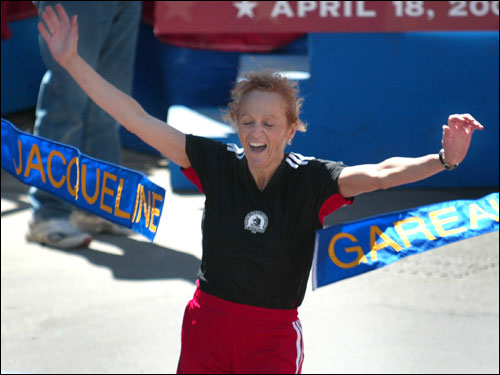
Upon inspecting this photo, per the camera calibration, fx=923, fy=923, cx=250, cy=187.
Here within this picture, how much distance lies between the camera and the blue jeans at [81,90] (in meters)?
4.99

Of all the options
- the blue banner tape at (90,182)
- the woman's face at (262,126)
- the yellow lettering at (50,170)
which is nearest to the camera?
the woman's face at (262,126)

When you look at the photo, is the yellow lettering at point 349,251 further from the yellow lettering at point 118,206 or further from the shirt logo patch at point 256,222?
the yellow lettering at point 118,206

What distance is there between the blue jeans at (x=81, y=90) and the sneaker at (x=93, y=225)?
0.15 meters

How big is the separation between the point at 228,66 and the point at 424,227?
427 cm

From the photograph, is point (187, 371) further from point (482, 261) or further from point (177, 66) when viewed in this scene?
point (177, 66)

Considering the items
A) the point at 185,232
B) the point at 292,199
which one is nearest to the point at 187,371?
the point at 292,199

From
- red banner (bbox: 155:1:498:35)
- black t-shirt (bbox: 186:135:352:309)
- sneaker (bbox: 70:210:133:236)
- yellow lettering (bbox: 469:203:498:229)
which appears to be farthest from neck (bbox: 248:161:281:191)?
red banner (bbox: 155:1:498:35)

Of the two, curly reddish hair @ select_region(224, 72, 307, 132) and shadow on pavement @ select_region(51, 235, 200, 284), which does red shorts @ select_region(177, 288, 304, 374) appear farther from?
shadow on pavement @ select_region(51, 235, 200, 284)

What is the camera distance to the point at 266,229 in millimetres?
2547

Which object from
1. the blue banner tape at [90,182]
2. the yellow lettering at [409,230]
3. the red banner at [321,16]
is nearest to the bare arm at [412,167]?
the yellow lettering at [409,230]

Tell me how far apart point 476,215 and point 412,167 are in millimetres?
581

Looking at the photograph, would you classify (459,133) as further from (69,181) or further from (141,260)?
(141,260)

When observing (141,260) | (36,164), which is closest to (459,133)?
(36,164)

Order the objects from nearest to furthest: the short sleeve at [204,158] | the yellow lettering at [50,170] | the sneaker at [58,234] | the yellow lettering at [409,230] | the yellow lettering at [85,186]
Result: 1. the short sleeve at [204,158]
2. the yellow lettering at [409,230]
3. the yellow lettering at [85,186]
4. the yellow lettering at [50,170]
5. the sneaker at [58,234]
